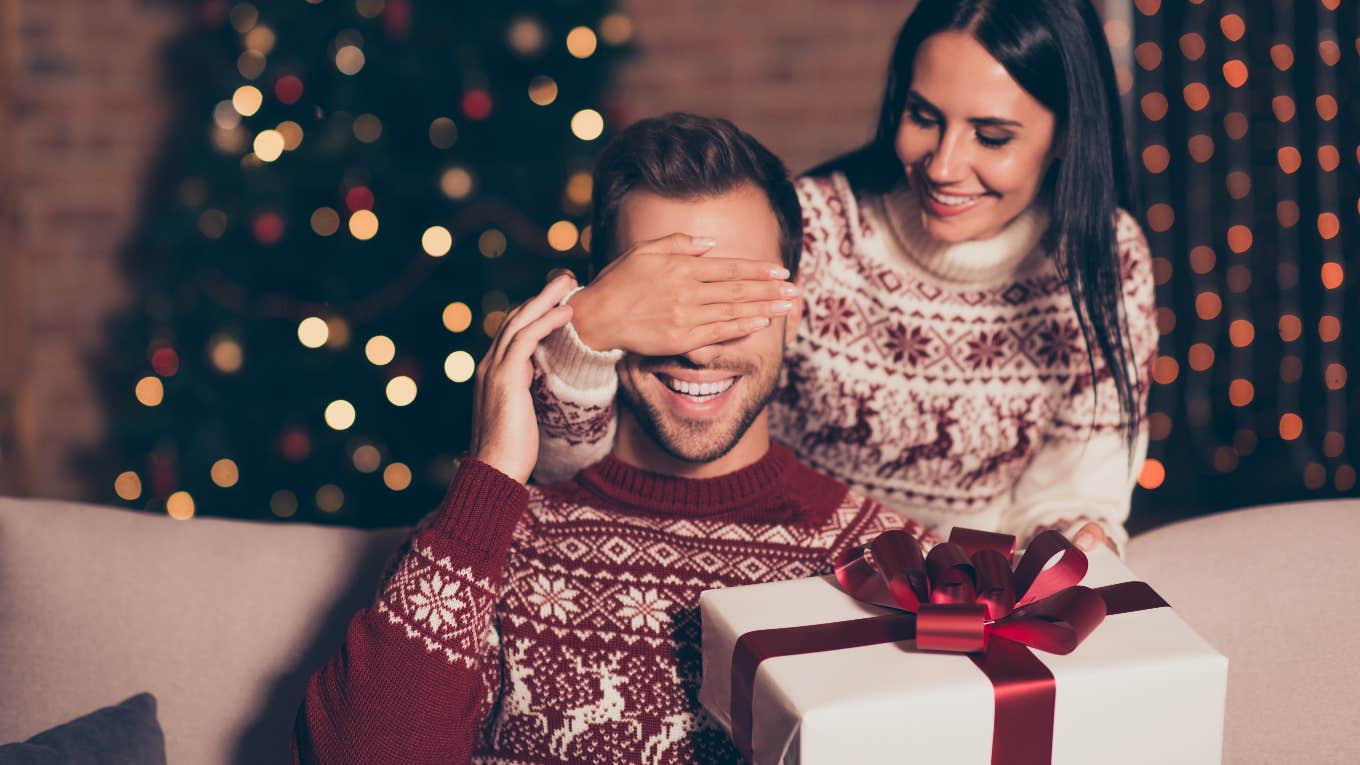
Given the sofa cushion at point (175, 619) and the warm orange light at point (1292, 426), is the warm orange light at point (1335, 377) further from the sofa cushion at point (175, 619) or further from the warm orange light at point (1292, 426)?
the sofa cushion at point (175, 619)

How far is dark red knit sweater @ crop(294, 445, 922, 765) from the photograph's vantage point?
1.40 meters

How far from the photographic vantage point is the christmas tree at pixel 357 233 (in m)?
3.08

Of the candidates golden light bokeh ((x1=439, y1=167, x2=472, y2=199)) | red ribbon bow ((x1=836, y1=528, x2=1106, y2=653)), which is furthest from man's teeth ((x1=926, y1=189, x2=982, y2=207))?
golden light bokeh ((x1=439, y1=167, x2=472, y2=199))

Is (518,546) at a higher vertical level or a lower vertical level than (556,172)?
lower

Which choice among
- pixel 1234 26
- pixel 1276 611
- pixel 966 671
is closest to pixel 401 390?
pixel 1276 611

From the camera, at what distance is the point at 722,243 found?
1549mm

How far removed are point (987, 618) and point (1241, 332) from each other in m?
3.32

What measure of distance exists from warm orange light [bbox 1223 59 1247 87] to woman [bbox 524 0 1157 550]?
2.34 meters

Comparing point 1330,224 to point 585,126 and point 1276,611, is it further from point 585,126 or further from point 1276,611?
point 1276,611

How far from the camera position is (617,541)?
155 cm

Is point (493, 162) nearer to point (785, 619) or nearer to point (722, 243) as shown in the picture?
point (722, 243)

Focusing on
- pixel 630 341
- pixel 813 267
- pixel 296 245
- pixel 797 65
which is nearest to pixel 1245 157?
pixel 797 65

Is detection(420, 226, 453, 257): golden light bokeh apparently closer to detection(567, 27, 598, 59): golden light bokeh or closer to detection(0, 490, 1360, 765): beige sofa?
detection(567, 27, 598, 59): golden light bokeh

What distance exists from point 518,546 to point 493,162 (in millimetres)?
1772
